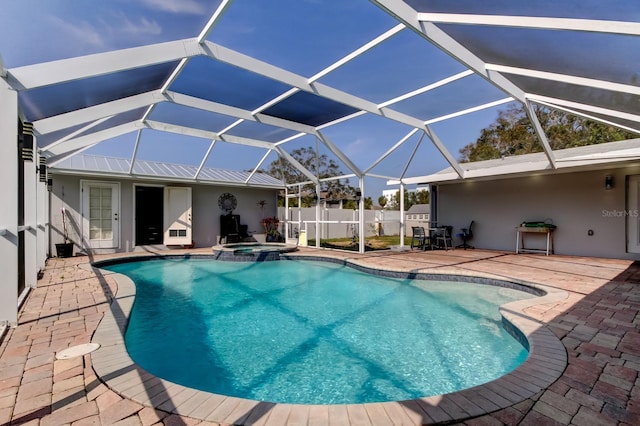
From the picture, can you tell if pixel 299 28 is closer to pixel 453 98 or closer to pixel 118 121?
pixel 453 98

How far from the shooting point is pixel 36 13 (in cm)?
298

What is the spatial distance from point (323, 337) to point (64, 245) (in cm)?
895

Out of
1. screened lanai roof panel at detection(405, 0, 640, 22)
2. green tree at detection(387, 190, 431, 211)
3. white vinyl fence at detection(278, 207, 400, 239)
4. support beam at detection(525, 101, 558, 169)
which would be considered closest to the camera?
screened lanai roof panel at detection(405, 0, 640, 22)

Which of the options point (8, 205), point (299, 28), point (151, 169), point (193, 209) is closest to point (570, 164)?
point (299, 28)

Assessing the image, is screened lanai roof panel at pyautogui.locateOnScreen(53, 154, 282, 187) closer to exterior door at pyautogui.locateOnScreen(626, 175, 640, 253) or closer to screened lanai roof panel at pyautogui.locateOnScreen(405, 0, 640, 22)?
screened lanai roof panel at pyautogui.locateOnScreen(405, 0, 640, 22)

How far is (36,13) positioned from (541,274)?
337 inches

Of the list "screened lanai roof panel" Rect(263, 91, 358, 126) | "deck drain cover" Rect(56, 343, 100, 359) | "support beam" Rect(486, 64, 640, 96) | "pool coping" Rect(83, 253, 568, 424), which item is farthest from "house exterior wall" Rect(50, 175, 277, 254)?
"support beam" Rect(486, 64, 640, 96)

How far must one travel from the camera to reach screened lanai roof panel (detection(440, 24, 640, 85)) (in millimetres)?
3139

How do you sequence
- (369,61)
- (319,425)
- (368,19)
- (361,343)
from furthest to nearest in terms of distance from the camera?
(369,61)
(368,19)
(361,343)
(319,425)

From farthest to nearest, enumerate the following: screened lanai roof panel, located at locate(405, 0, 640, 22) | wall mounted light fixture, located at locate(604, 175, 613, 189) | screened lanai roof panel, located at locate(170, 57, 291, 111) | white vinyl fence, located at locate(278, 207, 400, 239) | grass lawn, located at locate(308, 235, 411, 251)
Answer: white vinyl fence, located at locate(278, 207, 400, 239)
grass lawn, located at locate(308, 235, 411, 251)
wall mounted light fixture, located at locate(604, 175, 613, 189)
screened lanai roof panel, located at locate(170, 57, 291, 111)
screened lanai roof panel, located at locate(405, 0, 640, 22)

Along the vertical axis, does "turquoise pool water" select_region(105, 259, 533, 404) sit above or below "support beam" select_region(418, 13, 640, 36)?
below

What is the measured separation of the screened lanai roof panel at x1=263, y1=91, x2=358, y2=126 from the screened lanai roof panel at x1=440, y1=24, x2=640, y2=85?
3.09 metres

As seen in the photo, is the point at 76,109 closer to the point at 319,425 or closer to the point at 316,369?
the point at 316,369

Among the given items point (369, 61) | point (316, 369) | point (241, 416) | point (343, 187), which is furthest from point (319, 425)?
point (343, 187)
